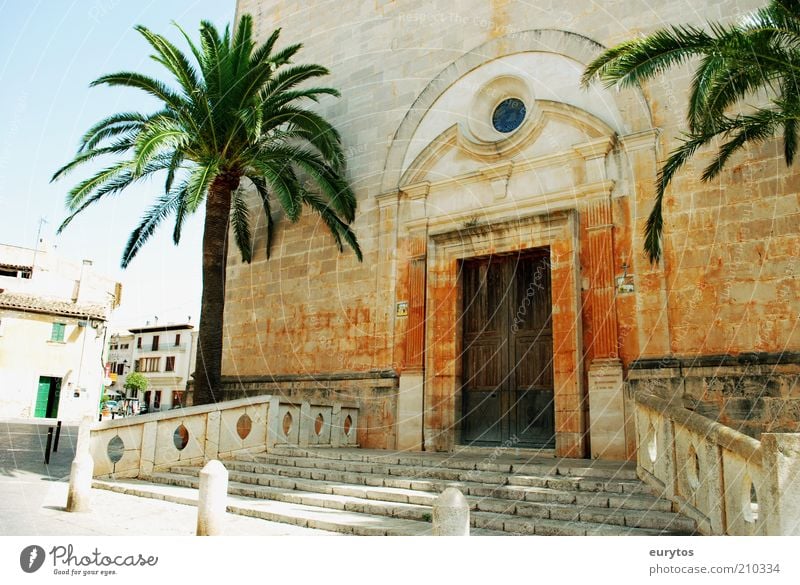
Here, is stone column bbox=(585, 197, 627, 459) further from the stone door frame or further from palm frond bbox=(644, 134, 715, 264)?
palm frond bbox=(644, 134, 715, 264)

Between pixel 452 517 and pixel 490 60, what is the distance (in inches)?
395

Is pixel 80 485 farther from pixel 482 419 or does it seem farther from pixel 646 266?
pixel 646 266

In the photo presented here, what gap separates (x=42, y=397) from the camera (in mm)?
28141

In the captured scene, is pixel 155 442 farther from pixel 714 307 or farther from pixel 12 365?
pixel 12 365

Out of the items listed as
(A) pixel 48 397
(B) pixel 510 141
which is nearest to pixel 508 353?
(B) pixel 510 141

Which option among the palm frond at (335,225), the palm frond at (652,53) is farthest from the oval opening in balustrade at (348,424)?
the palm frond at (652,53)

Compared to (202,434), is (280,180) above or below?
above

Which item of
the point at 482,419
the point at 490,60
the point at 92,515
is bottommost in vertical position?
the point at 92,515

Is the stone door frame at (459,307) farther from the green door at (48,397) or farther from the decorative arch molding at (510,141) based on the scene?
the green door at (48,397)

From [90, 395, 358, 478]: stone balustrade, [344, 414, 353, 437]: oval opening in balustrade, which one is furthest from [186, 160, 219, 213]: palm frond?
[344, 414, 353, 437]: oval opening in balustrade

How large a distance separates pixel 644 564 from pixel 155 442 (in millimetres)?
7649

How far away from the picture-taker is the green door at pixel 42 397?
27.8m

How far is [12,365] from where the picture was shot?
27156mm

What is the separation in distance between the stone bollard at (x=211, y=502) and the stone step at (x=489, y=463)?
11.4 ft
